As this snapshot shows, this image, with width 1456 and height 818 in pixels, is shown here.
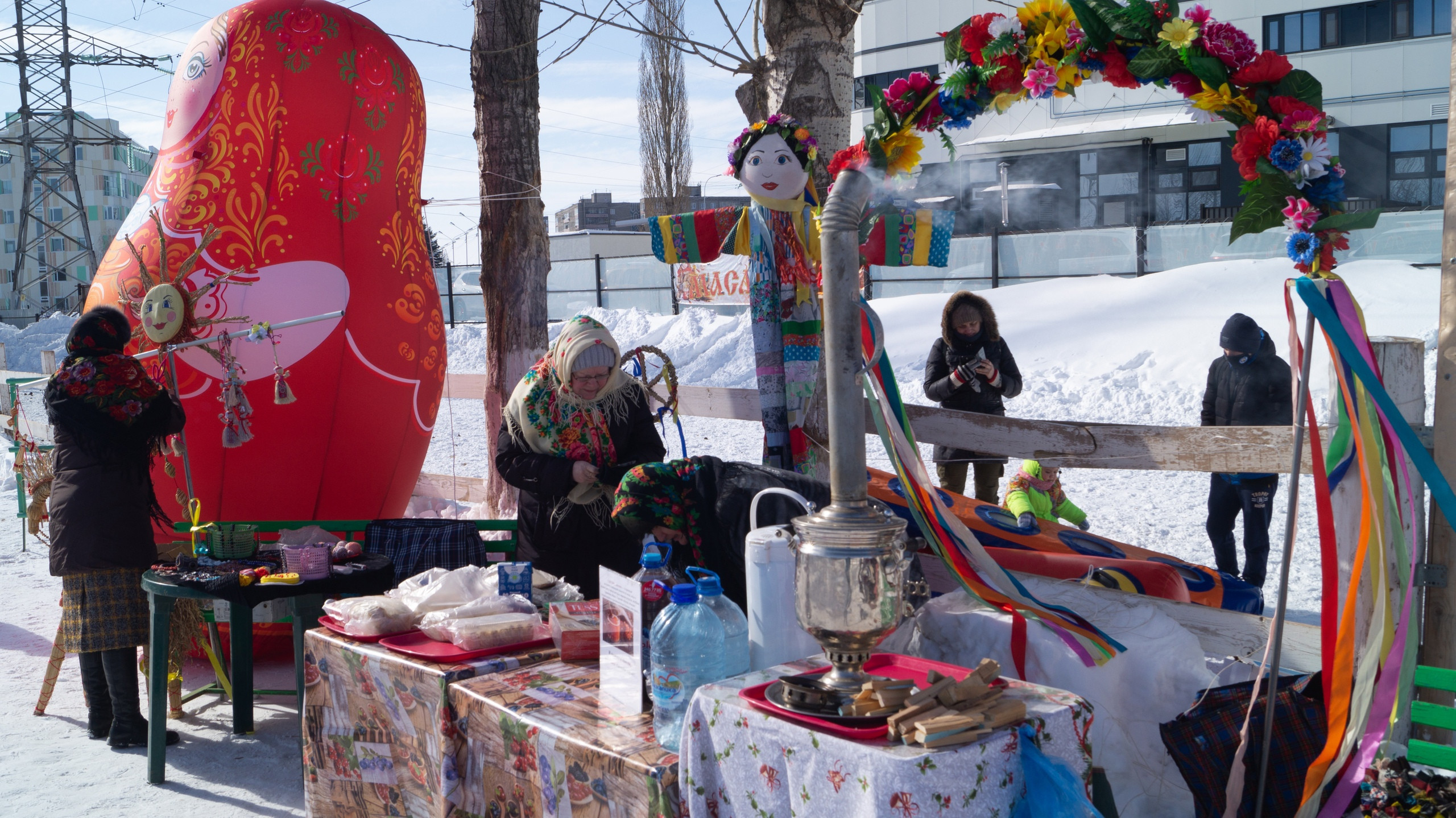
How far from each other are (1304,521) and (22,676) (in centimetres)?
665

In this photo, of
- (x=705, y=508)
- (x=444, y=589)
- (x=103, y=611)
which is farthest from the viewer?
(x=103, y=611)

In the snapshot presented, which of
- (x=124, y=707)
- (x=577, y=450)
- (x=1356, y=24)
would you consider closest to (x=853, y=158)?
(x=577, y=450)

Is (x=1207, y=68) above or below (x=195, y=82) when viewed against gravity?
below

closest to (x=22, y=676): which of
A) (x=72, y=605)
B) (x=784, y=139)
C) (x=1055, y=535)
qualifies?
(x=72, y=605)

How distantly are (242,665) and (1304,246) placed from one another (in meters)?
3.57

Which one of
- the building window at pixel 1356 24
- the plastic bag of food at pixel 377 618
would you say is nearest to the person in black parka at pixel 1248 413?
the plastic bag of food at pixel 377 618

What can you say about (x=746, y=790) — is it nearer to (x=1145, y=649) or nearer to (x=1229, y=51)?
(x=1145, y=649)

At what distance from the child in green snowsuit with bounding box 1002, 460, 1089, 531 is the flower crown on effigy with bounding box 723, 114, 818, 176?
61.4 inches

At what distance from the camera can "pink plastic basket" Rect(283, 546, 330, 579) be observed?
3.45 m

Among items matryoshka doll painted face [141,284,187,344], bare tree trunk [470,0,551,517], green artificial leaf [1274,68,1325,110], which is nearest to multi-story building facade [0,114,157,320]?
bare tree trunk [470,0,551,517]

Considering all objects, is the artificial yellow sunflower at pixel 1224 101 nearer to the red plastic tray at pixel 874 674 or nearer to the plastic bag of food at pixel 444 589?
the red plastic tray at pixel 874 674

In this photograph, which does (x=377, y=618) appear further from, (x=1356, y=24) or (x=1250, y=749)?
(x=1356, y=24)

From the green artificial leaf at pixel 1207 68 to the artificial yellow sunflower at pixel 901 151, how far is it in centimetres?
62

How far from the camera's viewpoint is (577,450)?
3623mm
